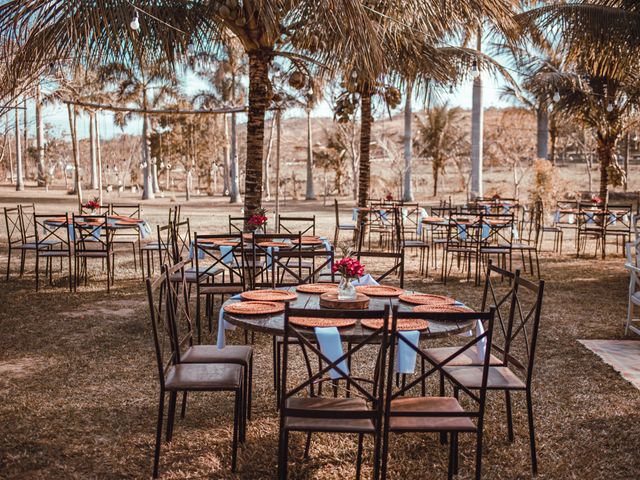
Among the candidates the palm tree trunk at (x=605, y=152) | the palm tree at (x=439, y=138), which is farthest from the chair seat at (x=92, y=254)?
the palm tree at (x=439, y=138)

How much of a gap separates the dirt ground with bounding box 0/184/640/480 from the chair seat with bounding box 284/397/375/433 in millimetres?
521

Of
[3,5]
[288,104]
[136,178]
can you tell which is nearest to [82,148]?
[136,178]

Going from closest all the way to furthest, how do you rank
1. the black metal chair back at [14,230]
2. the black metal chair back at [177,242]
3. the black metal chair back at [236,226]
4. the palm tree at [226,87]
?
the black metal chair back at [177,242] → the black metal chair back at [236,226] → the black metal chair back at [14,230] → the palm tree at [226,87]

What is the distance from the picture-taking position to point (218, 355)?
12.3 feet

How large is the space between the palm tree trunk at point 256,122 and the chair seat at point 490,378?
513cm

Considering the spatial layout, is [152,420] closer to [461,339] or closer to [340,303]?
[340,303]

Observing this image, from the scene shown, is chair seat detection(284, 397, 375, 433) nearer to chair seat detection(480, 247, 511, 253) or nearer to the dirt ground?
the dirt ground

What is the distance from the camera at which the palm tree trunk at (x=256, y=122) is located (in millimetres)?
8273

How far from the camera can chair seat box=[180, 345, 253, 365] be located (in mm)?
3645

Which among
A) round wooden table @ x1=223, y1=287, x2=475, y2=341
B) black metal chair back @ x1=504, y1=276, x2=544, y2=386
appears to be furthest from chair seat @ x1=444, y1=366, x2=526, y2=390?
round wooden table @ x1=223, y1=287, x2=475, y2=341

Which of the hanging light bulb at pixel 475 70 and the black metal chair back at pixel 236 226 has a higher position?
the hanging light bulb at pixel 475 70

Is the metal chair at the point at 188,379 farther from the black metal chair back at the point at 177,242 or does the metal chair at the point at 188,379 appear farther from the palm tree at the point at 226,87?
the palm tree at the point at 226,87

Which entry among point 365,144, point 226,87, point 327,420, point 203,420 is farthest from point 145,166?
point 327,420

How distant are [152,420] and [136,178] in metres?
52.7
